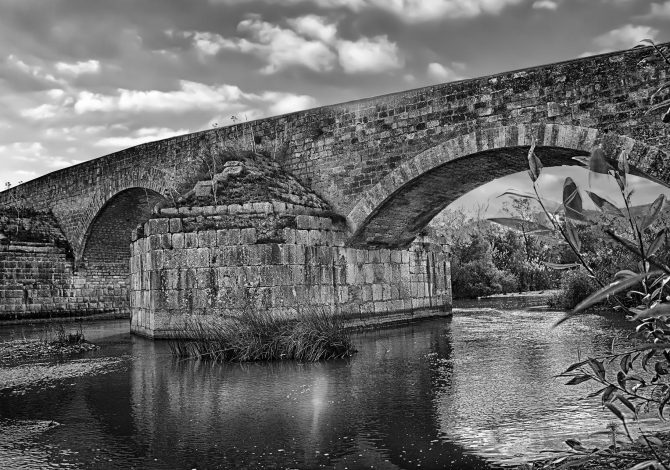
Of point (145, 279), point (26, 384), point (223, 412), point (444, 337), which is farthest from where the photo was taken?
point (145, 279)


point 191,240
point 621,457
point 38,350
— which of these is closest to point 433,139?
point 191,240

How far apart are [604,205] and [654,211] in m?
0.14

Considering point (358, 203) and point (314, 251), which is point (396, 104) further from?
point (314, 251)

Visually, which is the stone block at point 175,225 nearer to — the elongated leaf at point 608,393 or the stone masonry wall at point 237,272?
the stone masonry wall at point 237,272

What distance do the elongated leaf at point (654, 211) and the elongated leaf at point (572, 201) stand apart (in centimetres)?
19

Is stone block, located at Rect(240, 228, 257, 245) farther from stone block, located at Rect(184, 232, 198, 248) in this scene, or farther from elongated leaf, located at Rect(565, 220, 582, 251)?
elongated leaf, located at Rect(565, 220, 582, 251)

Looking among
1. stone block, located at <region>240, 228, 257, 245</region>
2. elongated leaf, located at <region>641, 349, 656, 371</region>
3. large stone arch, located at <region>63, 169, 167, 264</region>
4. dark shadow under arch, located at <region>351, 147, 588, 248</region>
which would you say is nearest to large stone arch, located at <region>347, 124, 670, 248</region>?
dark shadow under arch, located at <region>351, 147, 588, 248</region>

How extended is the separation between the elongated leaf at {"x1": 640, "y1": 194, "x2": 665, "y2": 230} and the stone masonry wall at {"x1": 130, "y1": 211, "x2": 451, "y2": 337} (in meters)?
9.18

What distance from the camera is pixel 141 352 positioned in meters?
9.84

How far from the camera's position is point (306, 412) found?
16.9 feet

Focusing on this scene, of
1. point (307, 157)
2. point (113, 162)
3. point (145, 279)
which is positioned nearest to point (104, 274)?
point (113, 162)

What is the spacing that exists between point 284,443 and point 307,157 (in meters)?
9.32

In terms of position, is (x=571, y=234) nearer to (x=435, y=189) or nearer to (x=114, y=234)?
(x=435, y=189)

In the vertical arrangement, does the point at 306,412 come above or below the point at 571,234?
below
